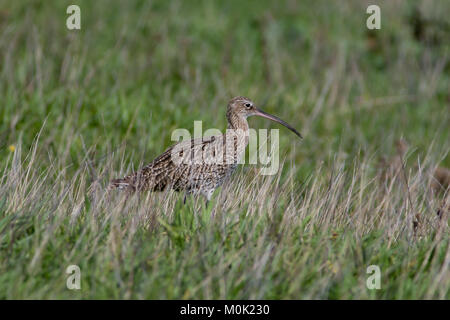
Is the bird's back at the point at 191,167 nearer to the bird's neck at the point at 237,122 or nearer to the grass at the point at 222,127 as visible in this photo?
the grass at the point at 222,127

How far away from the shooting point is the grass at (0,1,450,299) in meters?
4.37

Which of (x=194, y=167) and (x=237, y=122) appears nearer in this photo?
(x=194, y=167)

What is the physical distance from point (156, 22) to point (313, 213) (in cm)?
839

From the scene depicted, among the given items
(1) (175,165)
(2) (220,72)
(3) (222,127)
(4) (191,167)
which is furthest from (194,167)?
(2) (220,72)

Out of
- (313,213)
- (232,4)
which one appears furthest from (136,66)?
(313,213)

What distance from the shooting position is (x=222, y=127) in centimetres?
926

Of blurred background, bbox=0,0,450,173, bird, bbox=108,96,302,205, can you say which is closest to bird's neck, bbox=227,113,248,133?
bird, bbox=108,96,302,205

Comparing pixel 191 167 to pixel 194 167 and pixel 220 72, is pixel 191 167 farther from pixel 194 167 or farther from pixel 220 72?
pixel 220 72

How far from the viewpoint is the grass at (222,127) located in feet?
14.3

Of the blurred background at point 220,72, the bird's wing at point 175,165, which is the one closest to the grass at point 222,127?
the blurred background at point 220,72

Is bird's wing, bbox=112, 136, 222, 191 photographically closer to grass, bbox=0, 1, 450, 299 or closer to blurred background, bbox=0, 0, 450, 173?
grass, bbox=0, 1, 450, 299

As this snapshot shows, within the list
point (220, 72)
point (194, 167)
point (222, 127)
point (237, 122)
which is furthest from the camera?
point (220, 72)

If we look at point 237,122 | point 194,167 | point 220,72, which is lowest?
point 194,167
